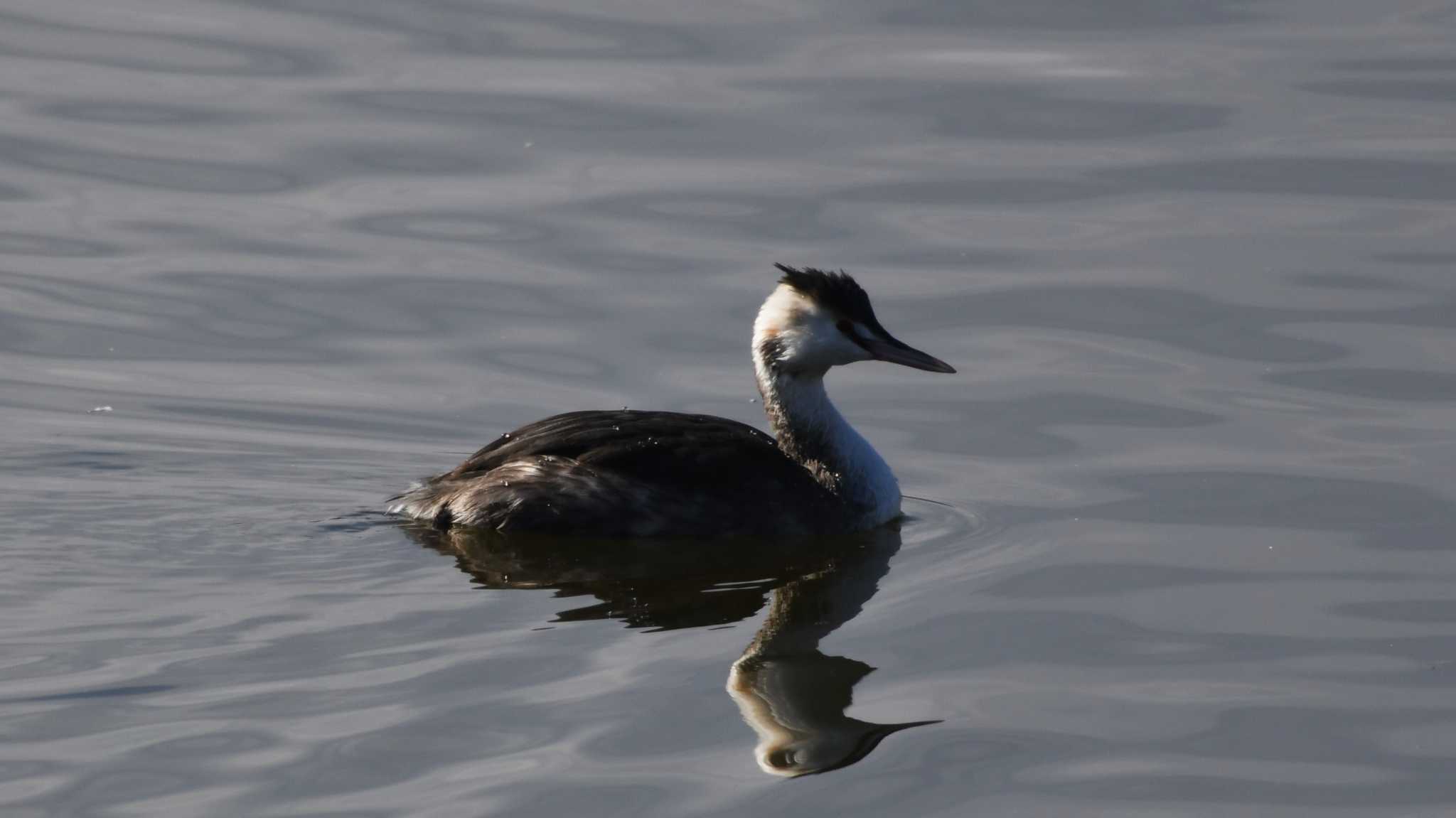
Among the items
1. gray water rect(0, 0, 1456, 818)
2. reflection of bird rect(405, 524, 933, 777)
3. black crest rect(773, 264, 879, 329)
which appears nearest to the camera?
gray water rect(0, 0, 1456, 818)

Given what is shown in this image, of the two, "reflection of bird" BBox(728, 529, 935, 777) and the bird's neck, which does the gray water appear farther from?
the bird's neck

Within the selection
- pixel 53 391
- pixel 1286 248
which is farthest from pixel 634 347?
pixel 1286 248

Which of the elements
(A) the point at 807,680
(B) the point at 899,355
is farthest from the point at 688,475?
(A) the point at 807,680

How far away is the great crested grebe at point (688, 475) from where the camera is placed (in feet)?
29.6

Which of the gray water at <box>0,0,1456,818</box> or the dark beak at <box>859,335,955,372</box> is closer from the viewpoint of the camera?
the gray water at <box>0,0,1456,818</box>

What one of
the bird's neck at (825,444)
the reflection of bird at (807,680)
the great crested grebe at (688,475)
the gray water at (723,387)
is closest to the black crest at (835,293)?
the great crested grebe at (688,475)

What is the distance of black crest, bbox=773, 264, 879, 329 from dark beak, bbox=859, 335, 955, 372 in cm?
8

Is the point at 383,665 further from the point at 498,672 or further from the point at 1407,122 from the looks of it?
the point at 1407,122

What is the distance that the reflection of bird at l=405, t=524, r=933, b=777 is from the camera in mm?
6948

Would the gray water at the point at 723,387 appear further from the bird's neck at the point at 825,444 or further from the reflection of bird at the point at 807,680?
the bird's neck at the point at 825,444

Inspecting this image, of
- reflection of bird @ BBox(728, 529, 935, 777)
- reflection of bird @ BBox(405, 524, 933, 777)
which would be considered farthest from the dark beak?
reflection of bird @ BBox(728, 529, 935, 777)

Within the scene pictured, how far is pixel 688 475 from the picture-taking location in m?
9.06

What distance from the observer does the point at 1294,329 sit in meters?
11.4

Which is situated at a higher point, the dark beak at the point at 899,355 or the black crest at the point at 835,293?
the black crest at the point at 835,293
